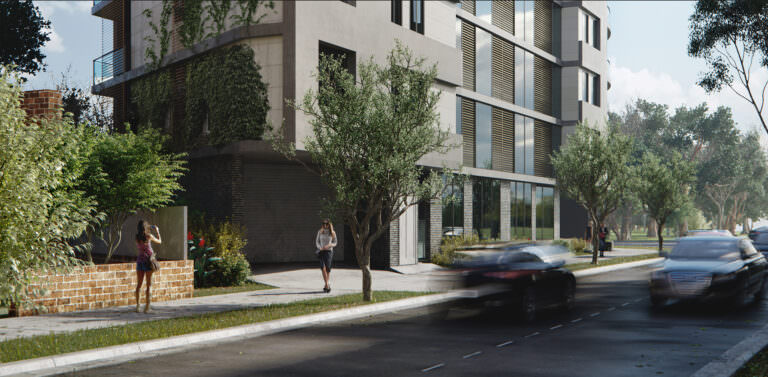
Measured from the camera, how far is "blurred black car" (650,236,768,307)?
13.5m

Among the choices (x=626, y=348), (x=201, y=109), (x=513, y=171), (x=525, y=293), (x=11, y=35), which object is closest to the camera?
(x=626, y=348)

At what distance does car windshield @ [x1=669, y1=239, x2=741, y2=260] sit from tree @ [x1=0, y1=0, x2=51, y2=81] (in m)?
31.6

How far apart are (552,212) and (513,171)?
5814 millimetres

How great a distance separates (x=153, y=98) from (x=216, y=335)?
57.3 ft

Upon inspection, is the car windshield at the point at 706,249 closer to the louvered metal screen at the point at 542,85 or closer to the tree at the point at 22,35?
the louvered metal screen at the point at 542,85

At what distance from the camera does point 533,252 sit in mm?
12641

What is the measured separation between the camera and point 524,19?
36719 mm

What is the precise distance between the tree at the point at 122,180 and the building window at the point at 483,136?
17.5 metres

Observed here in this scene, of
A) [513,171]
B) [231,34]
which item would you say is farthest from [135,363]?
[513,171]

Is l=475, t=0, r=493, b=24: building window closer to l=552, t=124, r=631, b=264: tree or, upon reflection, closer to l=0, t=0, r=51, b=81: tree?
l=552, t=124, r=631, b=264: tree

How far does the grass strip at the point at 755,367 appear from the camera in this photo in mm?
7648

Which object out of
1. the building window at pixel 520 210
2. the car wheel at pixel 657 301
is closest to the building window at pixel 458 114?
the building window at pixel 520 210

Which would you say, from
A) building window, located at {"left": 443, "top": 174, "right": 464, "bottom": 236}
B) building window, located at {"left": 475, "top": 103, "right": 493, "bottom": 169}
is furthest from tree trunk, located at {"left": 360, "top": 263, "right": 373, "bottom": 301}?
building window, located at {"left": 475, "top": 103, "right": 493, "bottom": 169}

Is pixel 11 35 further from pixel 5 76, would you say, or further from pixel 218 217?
pixel 5 76
